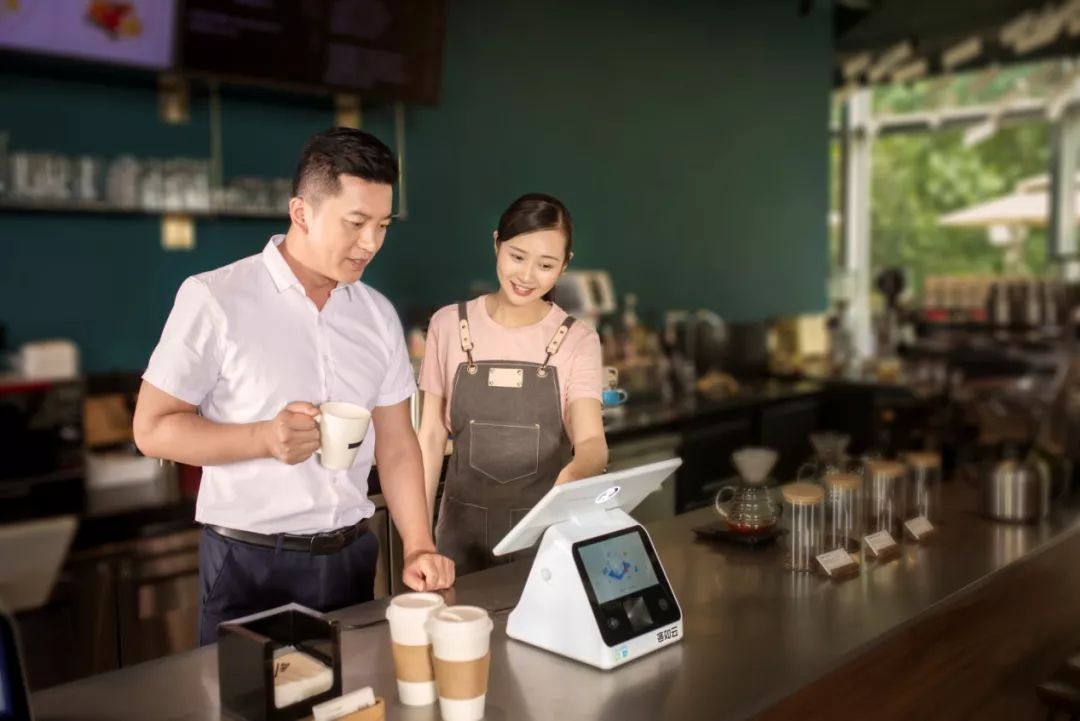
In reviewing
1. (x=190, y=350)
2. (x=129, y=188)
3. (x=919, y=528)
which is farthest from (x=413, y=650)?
(x=129, y=188)

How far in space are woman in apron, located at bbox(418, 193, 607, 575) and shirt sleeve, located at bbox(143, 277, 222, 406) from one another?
633 millimetres

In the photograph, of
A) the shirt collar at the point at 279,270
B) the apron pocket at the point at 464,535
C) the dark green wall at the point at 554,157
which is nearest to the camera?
the shirt collar at the point at 279,270

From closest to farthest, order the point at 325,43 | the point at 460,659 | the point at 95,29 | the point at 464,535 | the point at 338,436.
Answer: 1. the point at 460,659
2. the point at 338,436
3. the point at 464,535
4. the point at 95,29
5. the point at 325,43

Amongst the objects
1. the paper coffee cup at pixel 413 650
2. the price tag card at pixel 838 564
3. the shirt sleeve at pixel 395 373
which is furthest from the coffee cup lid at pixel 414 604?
the price tag card at pixel 838 564

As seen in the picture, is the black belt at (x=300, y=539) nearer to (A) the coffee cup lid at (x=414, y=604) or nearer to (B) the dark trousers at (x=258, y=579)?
(B) the dark trousers at (x=258, y=579)

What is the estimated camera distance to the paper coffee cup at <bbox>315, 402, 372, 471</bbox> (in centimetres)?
152

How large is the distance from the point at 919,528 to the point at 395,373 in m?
1.27

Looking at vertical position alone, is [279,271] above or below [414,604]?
above

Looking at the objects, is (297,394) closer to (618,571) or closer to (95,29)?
(618,571)

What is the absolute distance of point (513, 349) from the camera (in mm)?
2215

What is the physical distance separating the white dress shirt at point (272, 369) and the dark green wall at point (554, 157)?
6.61ft

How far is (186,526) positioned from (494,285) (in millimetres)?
2130

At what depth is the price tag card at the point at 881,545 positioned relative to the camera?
2.17 metres

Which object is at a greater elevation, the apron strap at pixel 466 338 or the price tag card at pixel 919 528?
the apron strap at pixel 466 338
